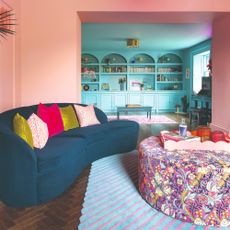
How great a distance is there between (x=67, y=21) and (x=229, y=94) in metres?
3.36

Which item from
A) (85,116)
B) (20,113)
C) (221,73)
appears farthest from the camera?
(221,73)

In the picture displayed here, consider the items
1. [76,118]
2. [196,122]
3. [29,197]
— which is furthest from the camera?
[196,122]

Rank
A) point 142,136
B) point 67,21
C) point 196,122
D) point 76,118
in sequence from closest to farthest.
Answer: point 76,118 < point 67,21 < point 142,136 < point 196,122

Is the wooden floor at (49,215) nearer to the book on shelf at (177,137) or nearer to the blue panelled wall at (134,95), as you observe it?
the book on shelf at (177,137)

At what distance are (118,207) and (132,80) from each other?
877 centimetres

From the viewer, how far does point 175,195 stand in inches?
82.1

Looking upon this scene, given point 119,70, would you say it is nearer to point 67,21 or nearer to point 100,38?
point 100,38

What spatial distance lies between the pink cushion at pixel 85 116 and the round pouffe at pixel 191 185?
1.89 m

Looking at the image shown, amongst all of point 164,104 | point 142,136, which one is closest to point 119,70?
point 164,104

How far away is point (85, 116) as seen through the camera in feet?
13.3

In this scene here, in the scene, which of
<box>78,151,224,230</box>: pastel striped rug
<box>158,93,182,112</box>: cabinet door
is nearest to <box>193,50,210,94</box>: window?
<box>158,93,182,112</box>: cabinet door

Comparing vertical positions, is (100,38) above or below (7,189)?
above

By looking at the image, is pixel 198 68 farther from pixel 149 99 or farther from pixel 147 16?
pixel 147 16

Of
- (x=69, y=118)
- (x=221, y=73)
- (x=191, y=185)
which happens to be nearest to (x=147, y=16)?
(x=221, y=73)
